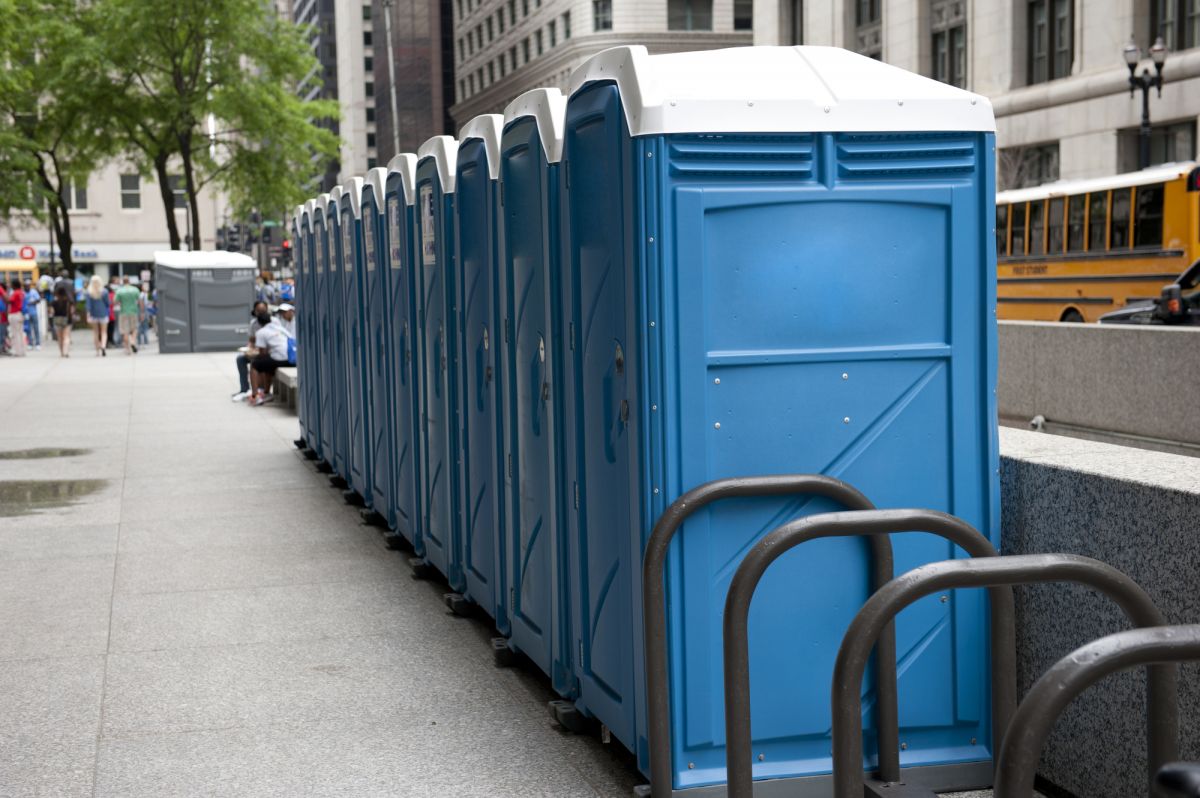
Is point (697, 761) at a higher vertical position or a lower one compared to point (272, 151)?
lower

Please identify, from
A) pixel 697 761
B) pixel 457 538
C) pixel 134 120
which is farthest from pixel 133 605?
pixel 134 120

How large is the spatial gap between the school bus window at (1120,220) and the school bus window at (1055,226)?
160 cm

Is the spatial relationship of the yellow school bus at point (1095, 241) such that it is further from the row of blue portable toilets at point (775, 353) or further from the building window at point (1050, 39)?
the row of blue portable toilets at point (775, 353)

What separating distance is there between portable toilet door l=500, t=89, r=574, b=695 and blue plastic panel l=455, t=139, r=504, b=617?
0.85 ft

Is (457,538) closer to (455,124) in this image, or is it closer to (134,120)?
(134,120)

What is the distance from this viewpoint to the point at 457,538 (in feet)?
25.6

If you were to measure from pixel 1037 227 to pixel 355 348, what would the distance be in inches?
769

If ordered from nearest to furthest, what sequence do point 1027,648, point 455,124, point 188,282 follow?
point 1027,648, point 188,282, point 455,124

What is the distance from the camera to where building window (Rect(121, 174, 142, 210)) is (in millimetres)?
74438

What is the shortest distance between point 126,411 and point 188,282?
1612 cm

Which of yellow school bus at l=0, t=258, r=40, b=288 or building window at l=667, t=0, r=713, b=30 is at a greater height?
building window at l=667, t=0, r=713, b=30

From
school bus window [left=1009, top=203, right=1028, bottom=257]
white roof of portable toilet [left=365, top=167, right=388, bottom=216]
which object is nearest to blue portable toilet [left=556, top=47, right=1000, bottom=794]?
white roof of portable toilet [left=365, top=167, right=388, bottom=216]

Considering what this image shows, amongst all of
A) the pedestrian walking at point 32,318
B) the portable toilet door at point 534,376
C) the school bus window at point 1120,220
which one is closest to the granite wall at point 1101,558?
the portable toilet door at point 534,376

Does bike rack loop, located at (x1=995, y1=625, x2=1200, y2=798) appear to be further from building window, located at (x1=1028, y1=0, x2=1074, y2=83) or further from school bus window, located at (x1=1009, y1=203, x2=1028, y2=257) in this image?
building window, located at (x1=1028, y1=0, x2=1074, y2=83)
